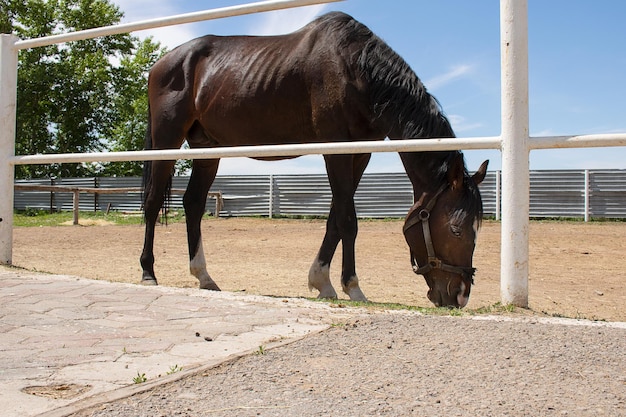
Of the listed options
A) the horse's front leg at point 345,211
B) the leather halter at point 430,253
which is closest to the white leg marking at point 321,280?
the horse's front leg at point 345,211

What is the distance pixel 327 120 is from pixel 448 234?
1.26 meters

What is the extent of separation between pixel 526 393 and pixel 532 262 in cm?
679

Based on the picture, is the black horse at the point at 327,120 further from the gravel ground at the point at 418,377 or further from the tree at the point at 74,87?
the tree at the point at 74,87

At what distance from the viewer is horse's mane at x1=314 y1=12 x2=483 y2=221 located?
3828 mm

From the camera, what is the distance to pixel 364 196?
65.8 ft

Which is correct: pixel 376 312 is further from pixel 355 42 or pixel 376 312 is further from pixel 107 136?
pixel 107 136

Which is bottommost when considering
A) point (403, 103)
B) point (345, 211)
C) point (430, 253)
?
point (430, 253)

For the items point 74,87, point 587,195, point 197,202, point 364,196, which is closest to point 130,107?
point 74,87

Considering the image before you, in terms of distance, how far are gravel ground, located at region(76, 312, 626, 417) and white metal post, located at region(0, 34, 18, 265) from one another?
133 inches

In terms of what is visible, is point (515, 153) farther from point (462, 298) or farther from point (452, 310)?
point (462, 298)

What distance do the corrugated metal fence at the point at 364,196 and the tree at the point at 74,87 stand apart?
4.27 metres

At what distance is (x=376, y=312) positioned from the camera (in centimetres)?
286

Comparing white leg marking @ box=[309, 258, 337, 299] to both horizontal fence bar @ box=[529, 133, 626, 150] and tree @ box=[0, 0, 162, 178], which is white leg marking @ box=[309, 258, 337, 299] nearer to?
horizontal fence bar @ box=[529, 133, 626, 150]

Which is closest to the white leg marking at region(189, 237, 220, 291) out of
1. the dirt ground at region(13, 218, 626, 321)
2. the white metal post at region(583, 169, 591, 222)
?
the dirt ground at region(13, 218, 626, 321)
